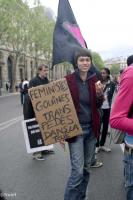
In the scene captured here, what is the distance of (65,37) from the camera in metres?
4.73

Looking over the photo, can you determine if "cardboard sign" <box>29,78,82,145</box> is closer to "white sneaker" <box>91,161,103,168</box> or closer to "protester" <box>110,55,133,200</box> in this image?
"protester" <box>110,55,133,200</box>

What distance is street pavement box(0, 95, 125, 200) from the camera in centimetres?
507

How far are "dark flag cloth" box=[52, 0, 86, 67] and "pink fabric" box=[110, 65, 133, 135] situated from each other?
1977 millimetres

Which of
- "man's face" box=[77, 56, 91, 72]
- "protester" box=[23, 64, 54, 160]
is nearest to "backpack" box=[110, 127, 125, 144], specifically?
"man's face" box=[77, 56, 91, 72]

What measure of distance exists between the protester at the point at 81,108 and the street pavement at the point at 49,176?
2.91 ft

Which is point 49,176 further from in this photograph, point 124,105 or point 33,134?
point 124,105

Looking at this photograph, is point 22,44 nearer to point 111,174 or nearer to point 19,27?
point 19,27

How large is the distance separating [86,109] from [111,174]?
7.19ft

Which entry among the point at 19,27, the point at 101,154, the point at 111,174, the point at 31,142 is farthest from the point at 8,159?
the point at 19,27

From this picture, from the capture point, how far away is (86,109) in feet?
13.2

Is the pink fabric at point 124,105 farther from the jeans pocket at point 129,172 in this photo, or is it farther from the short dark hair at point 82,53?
the short dark hair at point 82,53

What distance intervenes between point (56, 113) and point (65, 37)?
1.14 metres

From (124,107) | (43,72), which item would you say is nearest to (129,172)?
(124,107)

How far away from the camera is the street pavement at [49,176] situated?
5.07 meters
